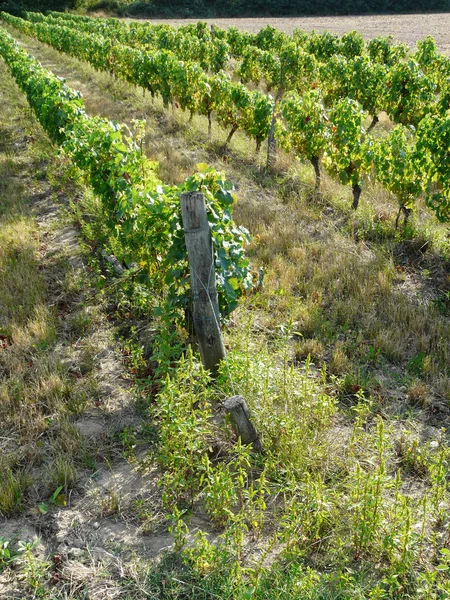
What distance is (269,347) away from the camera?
4.15 metres

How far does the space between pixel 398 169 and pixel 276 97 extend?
9654 mm

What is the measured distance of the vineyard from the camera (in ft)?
8.22

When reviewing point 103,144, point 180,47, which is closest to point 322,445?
point 103,144

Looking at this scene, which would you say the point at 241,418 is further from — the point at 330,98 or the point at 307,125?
the point at 330,98

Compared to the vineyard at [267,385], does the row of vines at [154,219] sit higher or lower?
higher

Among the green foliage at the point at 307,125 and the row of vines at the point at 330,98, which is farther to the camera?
the green foliage at the point at 307,125

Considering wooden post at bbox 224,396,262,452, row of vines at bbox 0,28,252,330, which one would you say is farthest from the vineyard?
wooden post at bbox 224,396,262,452

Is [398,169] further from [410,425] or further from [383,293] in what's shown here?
[410,425]

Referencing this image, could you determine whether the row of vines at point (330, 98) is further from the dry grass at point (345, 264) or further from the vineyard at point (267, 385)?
the dry grass at point (345, 264)

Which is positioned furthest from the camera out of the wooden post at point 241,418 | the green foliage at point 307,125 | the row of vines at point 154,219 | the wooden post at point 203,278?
the green foliage at point 307,125

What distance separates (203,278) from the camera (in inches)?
133

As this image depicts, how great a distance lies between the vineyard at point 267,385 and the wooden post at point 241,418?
0.15 meters

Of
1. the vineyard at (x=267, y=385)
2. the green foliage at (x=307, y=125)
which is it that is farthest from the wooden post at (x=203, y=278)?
the green foliage at (x=307, y=125)

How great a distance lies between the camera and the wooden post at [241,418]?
288 cm
